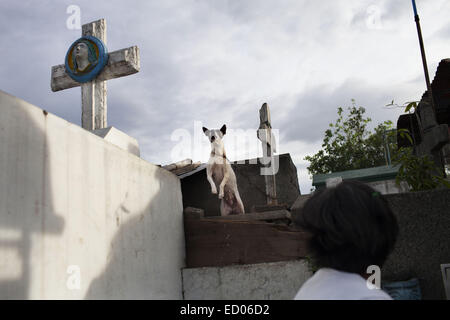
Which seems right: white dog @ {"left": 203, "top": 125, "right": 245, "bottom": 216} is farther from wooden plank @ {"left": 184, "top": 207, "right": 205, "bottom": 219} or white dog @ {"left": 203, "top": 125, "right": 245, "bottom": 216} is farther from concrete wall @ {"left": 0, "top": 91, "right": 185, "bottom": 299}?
concrete wall @ {"left": 0, "top": 91, "right": 185, "bottom": 299}

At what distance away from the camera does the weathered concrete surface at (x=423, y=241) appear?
335 cm

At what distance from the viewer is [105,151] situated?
368cm

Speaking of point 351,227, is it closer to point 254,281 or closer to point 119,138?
point 254,281

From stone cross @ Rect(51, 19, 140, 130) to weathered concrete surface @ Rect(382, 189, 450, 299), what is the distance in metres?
3.77

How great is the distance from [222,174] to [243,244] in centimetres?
203

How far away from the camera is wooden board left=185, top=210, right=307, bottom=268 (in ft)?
14.7

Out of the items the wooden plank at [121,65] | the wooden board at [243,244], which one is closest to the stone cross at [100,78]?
the wooden plank at [121,65]

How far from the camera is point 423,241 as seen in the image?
3.43m

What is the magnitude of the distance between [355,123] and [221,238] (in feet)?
74.7

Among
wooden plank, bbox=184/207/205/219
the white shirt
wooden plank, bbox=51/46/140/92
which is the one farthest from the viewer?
wooden plank, bbox=51/46/140/92

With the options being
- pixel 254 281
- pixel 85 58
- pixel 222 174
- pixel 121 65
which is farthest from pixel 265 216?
pixel 85 58

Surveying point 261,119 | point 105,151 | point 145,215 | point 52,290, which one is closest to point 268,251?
point 145,215

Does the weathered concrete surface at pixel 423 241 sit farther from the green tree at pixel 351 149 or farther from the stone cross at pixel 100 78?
the green tree at pixel 351 149

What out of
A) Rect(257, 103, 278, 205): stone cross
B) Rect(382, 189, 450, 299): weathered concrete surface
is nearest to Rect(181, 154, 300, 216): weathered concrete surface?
Rect(257, 103, 278, 205): stone cross
